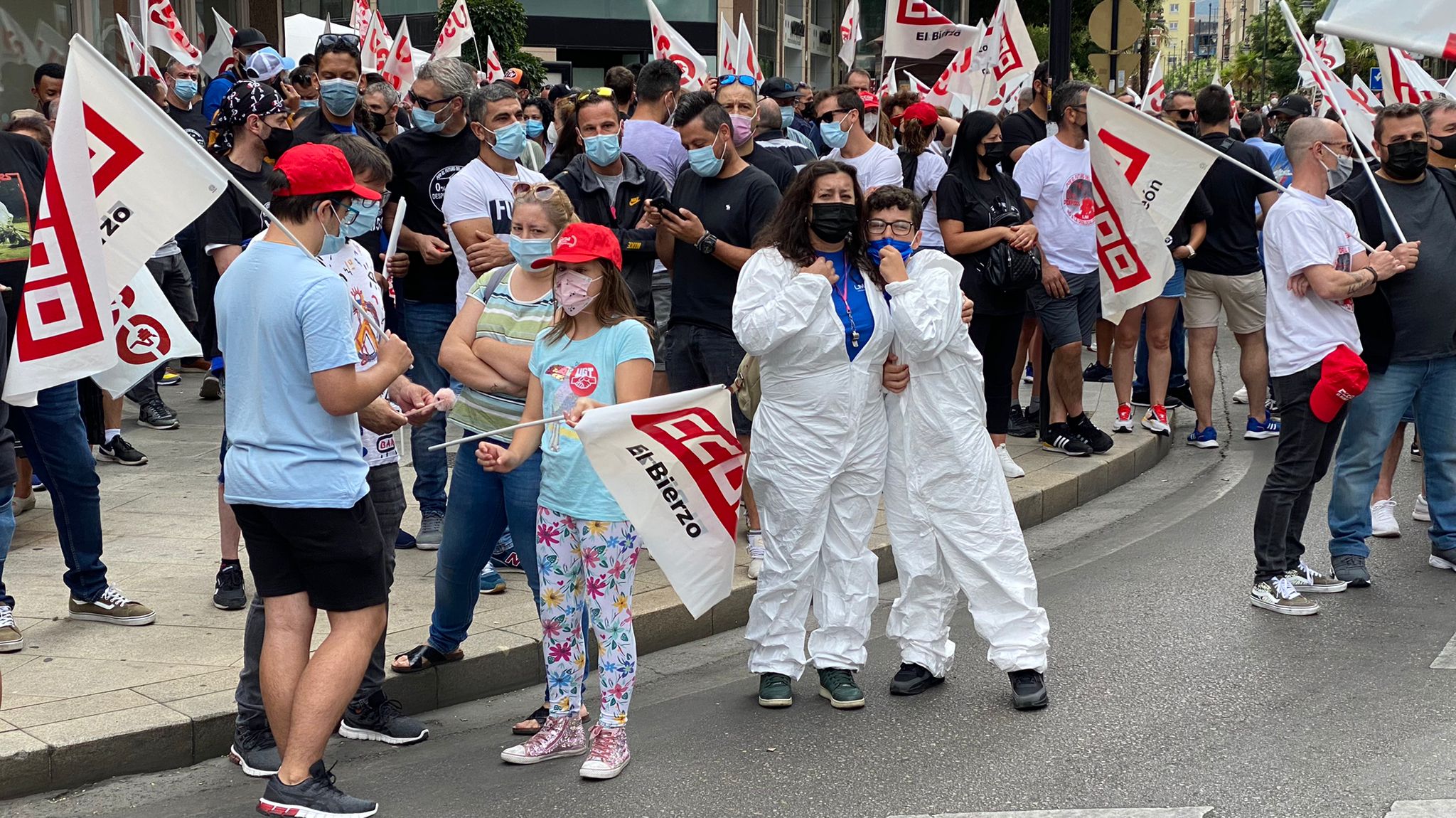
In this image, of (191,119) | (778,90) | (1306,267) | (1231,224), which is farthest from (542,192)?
(778,90)

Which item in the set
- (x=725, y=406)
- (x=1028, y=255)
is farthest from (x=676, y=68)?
(x=725, y=406)

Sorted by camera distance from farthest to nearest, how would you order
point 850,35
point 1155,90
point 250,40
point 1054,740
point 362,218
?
point 850,35, point 1155,90, point 250,40, point 1054,740, point 362,218

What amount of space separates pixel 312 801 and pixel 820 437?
6.63ft

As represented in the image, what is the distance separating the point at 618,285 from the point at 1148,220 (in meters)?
3.11

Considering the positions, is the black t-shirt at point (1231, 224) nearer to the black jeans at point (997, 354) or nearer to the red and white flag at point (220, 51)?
the black jeans at point (997, 354)

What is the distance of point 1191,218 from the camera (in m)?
9.93

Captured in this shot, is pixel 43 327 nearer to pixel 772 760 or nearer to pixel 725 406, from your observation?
pixel 725 406

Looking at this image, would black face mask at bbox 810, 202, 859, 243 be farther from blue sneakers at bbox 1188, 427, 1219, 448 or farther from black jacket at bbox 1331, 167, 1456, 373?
blue sneakers at bbox 1188, 427, 1219, 448

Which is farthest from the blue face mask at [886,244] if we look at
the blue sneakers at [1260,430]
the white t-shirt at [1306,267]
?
the blue sneakers at [1260,430]

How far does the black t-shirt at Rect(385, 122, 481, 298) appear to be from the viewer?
715 centimetres

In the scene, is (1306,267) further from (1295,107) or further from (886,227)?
(1295,107)

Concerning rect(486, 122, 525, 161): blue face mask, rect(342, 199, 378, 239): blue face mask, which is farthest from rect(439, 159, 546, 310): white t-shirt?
rect(342, 199, 378, 239): blue face mask

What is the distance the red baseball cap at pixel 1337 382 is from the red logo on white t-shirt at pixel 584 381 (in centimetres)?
314

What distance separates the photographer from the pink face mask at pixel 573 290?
4.74m
